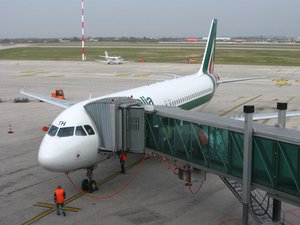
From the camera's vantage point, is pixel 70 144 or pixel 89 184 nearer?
pixel 70 144

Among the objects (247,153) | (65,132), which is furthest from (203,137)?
(65,132)

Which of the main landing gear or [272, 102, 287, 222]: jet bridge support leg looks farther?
the main landing gear

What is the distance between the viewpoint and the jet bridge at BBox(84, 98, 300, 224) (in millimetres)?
11883

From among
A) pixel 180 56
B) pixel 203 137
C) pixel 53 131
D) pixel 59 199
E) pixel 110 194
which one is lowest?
pixel 110 194

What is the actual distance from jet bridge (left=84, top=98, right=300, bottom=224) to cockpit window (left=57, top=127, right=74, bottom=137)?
4.59ft

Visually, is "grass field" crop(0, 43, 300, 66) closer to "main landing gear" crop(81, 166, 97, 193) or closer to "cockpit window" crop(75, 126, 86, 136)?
"main landing gear" crop(81, 166, 97, 193)

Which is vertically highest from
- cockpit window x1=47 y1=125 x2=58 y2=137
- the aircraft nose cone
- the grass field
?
the grass field

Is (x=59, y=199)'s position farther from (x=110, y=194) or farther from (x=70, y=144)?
(x=110, y=194)

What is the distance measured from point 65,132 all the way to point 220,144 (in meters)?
7.43

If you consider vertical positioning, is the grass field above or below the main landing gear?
above

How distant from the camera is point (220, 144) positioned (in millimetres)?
14016

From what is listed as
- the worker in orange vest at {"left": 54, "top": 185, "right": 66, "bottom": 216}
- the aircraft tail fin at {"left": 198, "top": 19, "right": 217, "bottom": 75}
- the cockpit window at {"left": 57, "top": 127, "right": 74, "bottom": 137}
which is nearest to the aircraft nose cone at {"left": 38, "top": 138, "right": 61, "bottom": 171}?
the cockpit window at {"left": 57, "top": 127, "right": 74, "bottom": 137}

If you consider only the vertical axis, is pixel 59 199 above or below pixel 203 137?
below

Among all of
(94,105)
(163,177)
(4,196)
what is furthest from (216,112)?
(4,196)
